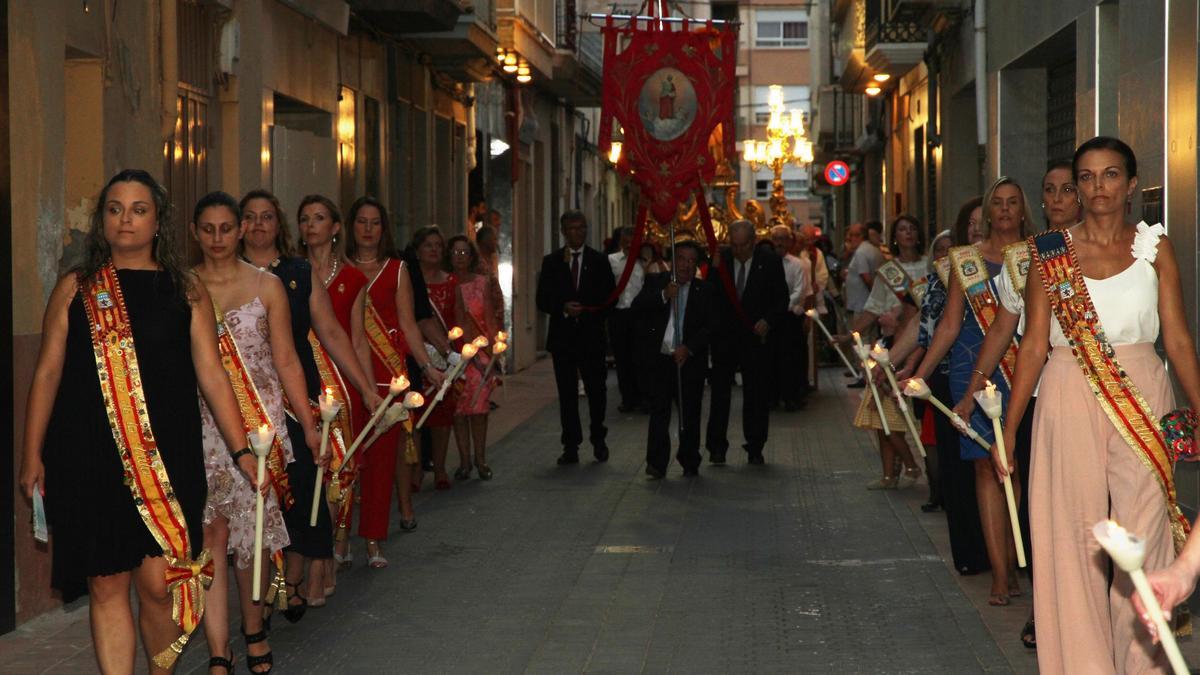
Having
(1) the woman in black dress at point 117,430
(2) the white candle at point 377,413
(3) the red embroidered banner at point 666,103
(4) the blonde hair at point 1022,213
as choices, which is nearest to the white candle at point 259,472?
(1) the woman in black dress at point 117,430

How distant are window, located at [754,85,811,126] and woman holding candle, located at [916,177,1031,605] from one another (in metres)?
66.8

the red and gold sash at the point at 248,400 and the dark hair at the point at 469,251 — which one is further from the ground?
the dark hair at the point at 469,251

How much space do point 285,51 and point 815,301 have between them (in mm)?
7842

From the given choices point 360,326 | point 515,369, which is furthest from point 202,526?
point 515,369

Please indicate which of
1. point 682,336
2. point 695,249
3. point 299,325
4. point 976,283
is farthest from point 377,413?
point 695,249

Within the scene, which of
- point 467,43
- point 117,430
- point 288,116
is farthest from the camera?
point 467,43

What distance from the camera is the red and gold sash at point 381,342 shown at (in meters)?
10.2

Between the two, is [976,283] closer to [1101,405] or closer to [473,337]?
[1101,405]

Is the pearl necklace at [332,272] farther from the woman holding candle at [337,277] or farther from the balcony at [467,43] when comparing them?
the balcony at [467,43]

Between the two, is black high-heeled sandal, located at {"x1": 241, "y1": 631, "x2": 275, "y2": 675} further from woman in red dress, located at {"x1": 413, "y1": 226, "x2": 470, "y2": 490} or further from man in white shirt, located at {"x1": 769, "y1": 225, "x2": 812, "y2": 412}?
man in white shirt, located at {"x1": 769, "y1": 225, "x2": 812, "y2": 412}

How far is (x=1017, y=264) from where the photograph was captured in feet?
23.0

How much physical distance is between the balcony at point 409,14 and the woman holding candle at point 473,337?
14.3 ft

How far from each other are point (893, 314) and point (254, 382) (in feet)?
19.3

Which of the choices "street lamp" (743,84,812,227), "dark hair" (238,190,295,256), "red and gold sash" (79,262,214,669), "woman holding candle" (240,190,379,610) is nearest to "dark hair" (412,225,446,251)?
"woman holding candle" (240,190,379,610)
